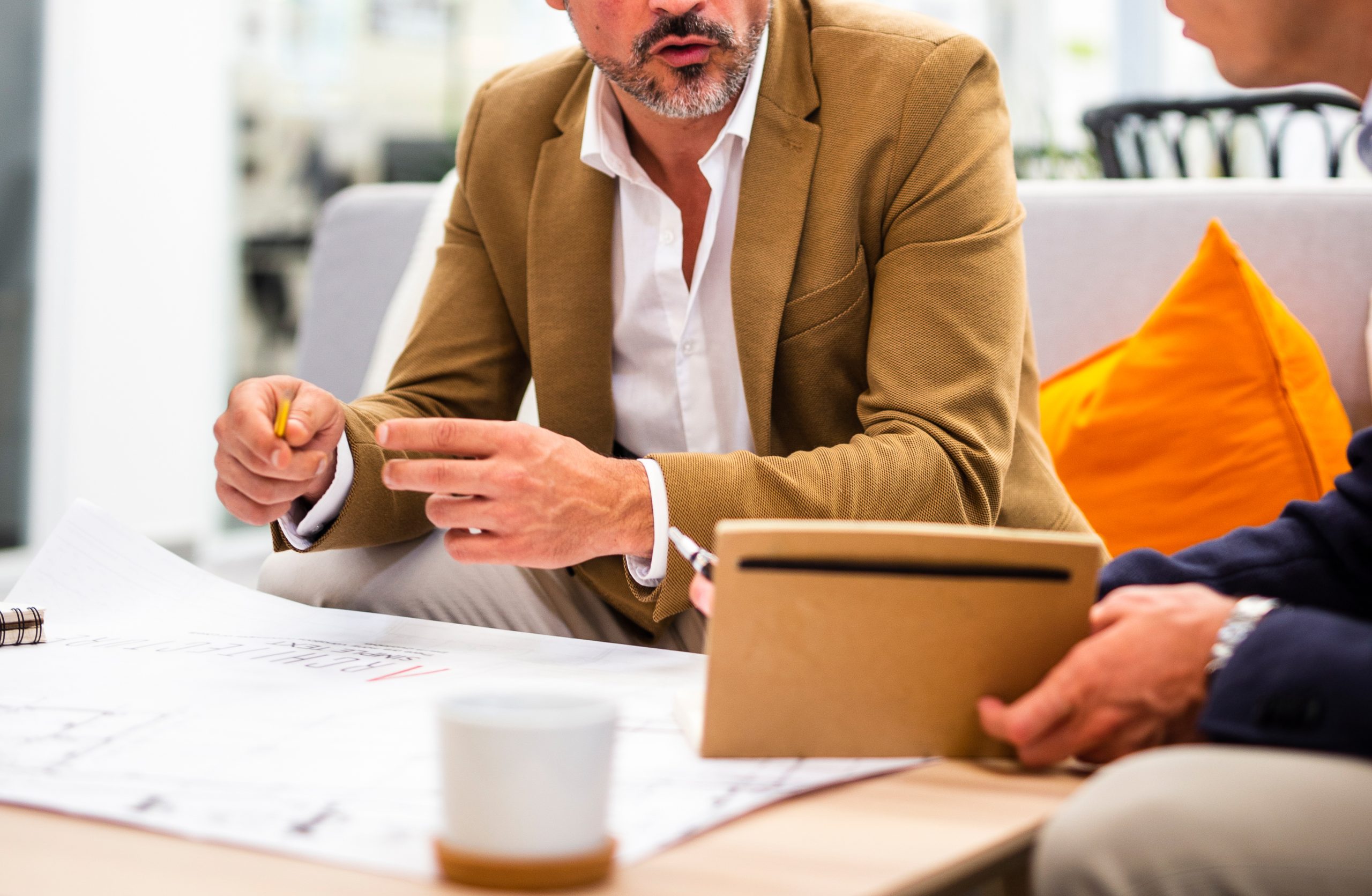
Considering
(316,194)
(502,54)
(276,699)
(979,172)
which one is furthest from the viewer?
(502,54)

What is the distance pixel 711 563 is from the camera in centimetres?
78

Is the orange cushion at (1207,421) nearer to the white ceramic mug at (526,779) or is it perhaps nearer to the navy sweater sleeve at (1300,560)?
the navy sweater sleeve at (1300,560)

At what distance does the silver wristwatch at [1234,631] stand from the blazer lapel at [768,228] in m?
0.67

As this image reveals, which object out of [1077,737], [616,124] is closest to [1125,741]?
[1077,737]

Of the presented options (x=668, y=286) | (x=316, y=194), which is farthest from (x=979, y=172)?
(x=316, y=194)

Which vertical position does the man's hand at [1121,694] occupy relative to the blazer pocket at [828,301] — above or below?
below

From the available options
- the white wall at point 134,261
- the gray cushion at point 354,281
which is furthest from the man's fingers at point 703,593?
the white wall at point 134,261

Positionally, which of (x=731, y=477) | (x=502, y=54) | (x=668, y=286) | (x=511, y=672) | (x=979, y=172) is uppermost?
(x=502, y=54)

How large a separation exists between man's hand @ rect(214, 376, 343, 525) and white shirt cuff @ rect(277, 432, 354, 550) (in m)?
0.02

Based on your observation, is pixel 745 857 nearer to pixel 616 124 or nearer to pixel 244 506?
pixel 244 506

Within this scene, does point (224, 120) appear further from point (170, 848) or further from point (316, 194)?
point (170, 848)

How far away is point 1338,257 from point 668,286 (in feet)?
2.77

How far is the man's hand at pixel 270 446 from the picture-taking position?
1.12 meters

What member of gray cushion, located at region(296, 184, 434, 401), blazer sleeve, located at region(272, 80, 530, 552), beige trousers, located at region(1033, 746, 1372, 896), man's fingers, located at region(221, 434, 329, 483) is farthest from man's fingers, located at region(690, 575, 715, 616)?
gray cushion, located at region(296, 184, 434, 401)
